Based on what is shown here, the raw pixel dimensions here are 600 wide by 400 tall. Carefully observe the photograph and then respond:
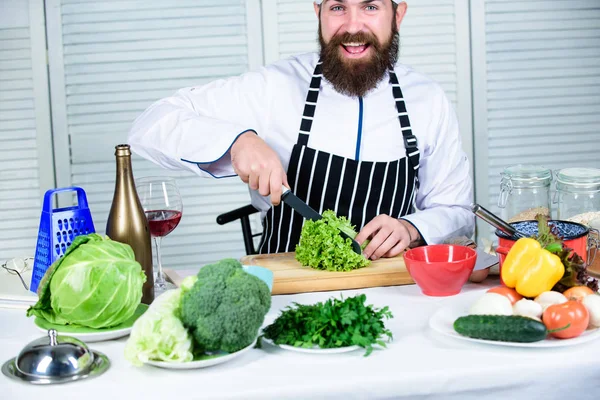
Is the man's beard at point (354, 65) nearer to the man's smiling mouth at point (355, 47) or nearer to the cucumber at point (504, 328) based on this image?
the man's smiling mouth at point (355, 47)

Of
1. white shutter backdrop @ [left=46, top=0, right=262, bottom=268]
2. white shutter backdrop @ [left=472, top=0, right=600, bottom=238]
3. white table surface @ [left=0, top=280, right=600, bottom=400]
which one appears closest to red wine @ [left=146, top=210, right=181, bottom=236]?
white table surface @ [left=0, top=280, right=600, bottom=400]

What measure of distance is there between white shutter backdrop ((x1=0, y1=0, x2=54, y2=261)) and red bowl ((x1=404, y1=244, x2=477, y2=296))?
258cm

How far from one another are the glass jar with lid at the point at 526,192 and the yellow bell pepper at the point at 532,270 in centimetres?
43

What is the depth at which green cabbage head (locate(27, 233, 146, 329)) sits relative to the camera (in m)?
1.59

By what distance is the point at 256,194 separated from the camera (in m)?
2.83

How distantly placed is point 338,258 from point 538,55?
2564 mm

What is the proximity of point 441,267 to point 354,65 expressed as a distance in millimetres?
1038

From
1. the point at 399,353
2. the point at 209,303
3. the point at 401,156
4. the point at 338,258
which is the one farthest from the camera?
the point at 401,156

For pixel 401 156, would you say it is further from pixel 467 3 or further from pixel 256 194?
pixel 467 3

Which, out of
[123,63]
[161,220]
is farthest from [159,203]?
[123,63]

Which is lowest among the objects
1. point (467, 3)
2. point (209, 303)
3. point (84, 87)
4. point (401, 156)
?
point (209, 303)

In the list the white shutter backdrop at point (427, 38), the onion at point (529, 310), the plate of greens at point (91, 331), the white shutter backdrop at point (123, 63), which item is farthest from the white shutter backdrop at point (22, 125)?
the onion at point (529, 310)

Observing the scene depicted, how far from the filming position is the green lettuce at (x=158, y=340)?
4.75 ft

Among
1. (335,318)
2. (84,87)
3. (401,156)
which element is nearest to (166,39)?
(84,87)
